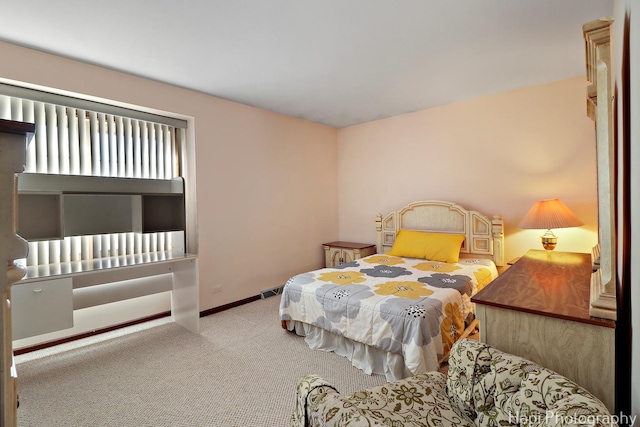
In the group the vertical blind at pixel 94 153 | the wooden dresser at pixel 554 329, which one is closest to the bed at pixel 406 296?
the wooden dresser at pixel 554 329

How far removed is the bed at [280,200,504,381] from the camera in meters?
2.21

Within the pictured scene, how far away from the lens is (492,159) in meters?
→ 3.80

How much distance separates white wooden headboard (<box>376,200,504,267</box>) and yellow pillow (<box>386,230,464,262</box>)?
0.17 meters

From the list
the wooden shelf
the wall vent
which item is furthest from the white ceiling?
the wall vent

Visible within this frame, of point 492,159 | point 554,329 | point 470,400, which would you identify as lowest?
point 470,400

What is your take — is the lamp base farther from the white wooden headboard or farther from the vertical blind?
the vertical blind

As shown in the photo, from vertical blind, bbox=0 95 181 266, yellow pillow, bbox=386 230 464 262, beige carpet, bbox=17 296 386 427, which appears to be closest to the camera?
beige carpet, bbox=17 296 386 427

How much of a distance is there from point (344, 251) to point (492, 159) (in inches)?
91.1

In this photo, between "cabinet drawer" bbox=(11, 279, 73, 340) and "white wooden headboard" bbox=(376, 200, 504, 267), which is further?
"white wooden headboard" bbox=(376, 200, 504, 267)

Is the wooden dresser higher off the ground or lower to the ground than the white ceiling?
lower

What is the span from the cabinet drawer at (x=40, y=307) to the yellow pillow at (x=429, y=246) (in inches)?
133

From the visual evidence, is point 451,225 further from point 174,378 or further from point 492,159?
point 174,378

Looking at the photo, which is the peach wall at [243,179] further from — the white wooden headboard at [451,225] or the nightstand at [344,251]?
the white wooden headboard at [451,225]

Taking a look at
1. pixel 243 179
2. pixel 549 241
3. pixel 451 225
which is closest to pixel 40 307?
pixel 243 179
